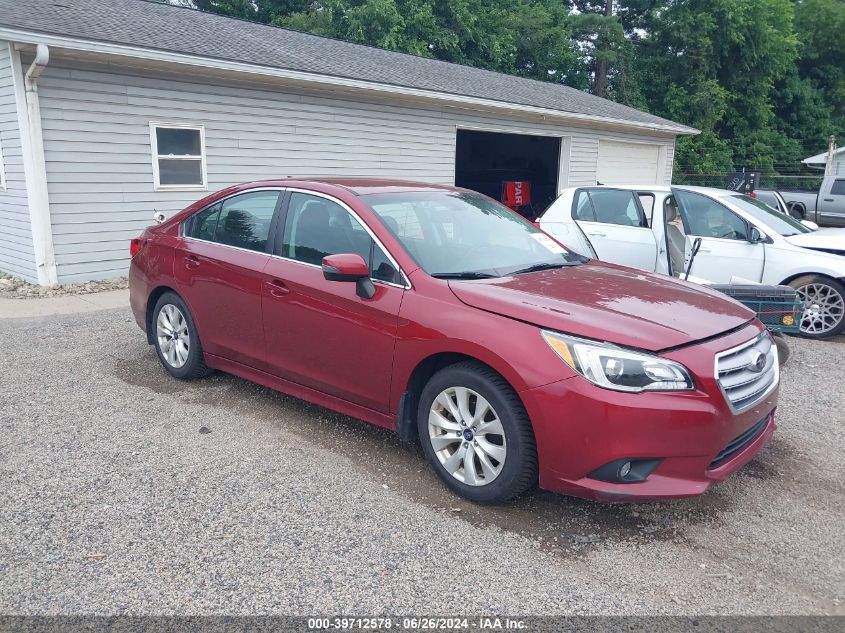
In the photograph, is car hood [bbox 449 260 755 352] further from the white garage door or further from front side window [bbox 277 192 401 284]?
the white garage door

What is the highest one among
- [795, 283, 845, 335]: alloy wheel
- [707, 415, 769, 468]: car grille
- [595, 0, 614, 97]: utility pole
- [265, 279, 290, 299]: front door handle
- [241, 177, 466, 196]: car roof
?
[595, 0, 614, 97]: utility pole

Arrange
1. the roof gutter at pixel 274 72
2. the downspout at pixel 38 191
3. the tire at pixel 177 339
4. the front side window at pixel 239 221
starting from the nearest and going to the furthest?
the front side window at pixel 239 221 → the tire at pixel 177 339 → the roof gutter at pixel 274 72 → the downspout at pixel 38 191

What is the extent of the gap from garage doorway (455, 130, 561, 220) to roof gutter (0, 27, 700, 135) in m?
3.69

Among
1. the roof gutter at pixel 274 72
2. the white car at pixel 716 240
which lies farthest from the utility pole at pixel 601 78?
the white car at pixel 716 240

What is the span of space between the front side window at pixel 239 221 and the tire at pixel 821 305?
5.42 meters

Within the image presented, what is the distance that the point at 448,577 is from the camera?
9.53 feet

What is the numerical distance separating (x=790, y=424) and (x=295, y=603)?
142 inches

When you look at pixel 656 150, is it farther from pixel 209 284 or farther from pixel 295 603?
pixel 295 603

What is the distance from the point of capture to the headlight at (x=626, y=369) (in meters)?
3.04

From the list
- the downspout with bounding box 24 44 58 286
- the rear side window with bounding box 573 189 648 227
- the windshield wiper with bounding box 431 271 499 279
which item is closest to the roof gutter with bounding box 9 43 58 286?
the downspout with bounding box 24 44 58 286

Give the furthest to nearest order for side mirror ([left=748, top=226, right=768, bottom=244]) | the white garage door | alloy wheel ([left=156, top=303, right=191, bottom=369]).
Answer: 1. the white garage door
2. side mirror ([left=748, top=226, right=768, bottom=244])
3. alloy wheel ([left=156, top=303, right=191, bottom=369])

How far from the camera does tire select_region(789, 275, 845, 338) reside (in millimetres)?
6992

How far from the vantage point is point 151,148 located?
32.3 ft

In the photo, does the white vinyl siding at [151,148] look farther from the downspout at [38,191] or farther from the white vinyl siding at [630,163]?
the white vinyl siding at [630,163]
